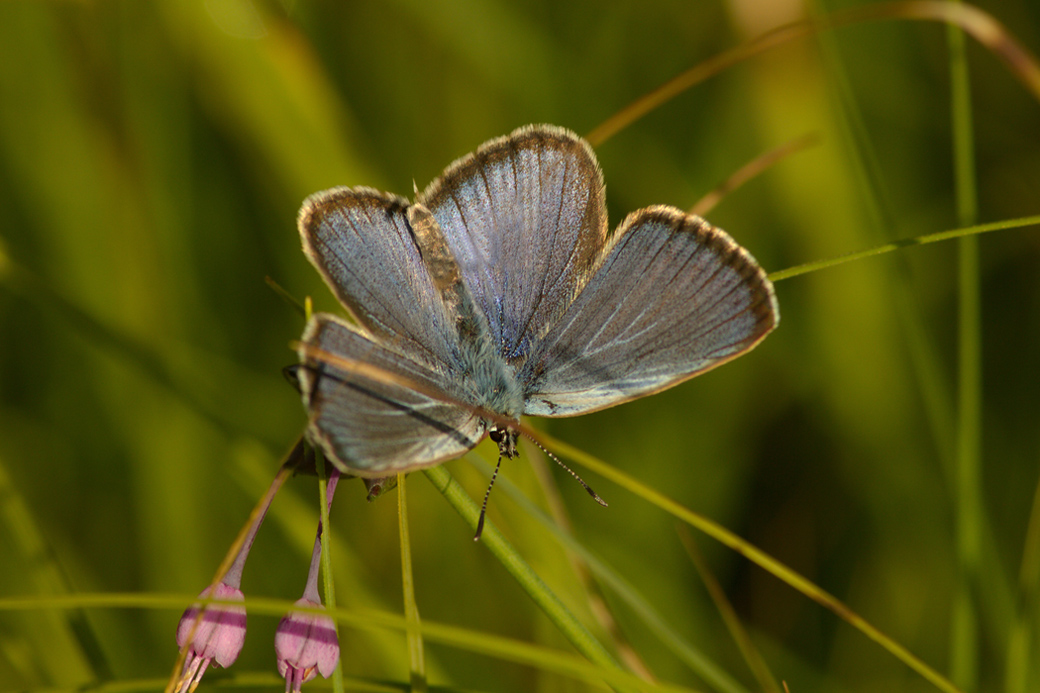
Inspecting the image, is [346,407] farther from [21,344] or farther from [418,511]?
[21,344]

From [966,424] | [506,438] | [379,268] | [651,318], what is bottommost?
[966,424]

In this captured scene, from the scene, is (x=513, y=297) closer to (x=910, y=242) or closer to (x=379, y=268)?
(x=379, y=268)

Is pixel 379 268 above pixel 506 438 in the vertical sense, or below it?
above

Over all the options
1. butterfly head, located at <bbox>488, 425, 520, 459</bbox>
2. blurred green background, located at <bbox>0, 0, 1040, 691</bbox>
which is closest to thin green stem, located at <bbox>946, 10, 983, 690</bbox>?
blurred green background, located at <bbox>0, 0, 1040, 691</bbox>

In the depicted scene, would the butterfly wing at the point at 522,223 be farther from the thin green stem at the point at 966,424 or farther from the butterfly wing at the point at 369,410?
the thin green stem at the point at 966,424

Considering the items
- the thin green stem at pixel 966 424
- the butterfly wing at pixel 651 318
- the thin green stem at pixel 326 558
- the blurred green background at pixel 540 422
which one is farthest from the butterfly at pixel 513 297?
the thin green stem at pixel 966 424

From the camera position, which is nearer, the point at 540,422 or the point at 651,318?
the point at 651,318

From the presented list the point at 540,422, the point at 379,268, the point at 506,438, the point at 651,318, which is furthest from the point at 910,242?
the point at 540,422

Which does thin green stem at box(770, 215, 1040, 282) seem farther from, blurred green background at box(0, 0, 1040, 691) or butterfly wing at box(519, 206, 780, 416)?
blurred green background at box(0, 0, 1040, 691)
